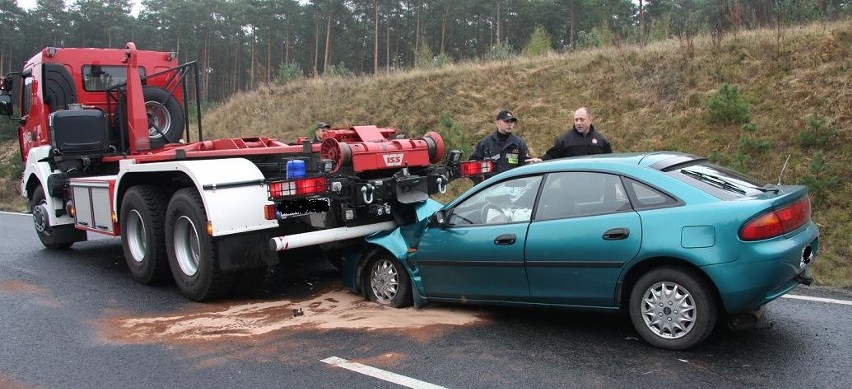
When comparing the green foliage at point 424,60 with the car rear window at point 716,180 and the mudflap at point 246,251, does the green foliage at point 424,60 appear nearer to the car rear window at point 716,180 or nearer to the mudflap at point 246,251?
the mudflap at point 246,251

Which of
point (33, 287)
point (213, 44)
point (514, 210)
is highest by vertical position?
point (213, 44)

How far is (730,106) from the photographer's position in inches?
444

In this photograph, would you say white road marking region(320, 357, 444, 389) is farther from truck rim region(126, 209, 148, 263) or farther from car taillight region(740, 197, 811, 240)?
truck rim region(126, 209, 148, 263)

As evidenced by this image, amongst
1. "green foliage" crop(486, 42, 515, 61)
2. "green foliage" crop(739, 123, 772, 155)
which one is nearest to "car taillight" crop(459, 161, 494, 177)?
"green foliage" crop(739, 123, 772, 155)

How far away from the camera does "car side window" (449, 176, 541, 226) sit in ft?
16.9

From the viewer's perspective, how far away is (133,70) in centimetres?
916

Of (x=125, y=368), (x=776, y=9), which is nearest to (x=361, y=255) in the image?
(x=125, y=368)

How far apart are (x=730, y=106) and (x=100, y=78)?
10.0 metres

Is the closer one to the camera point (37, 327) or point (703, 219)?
point (703, 219)

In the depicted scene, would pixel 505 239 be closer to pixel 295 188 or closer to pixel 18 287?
pixel 295 188

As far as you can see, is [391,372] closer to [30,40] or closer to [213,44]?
[213,44]

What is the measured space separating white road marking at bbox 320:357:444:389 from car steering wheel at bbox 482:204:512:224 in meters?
1.58

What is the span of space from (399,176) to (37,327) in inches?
135

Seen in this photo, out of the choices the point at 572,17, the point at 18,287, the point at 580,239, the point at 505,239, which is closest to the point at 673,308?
the point at 580,239
